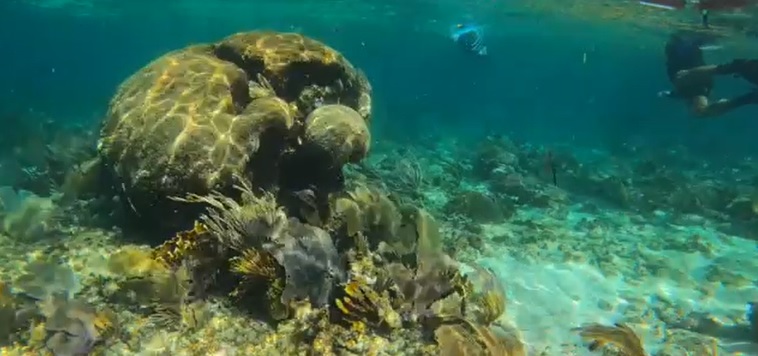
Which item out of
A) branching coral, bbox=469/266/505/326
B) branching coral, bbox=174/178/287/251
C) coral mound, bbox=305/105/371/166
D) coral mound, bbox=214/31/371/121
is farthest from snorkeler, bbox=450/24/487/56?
branching coral, bbox=174/178/287/251

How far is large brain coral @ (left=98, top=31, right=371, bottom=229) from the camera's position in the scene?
6008 mm

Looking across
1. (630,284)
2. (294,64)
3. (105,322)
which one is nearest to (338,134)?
(294,64)

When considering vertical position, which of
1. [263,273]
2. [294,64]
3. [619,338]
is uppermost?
[294,64]

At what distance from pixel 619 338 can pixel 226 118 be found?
4780 millimetres

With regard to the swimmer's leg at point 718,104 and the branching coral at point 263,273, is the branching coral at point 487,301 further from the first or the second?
the swimmer's leg at point 718,104

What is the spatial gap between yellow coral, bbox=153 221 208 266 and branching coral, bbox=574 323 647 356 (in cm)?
399

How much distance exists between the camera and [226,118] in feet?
21.0

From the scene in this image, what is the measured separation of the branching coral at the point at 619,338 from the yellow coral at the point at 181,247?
3.99m

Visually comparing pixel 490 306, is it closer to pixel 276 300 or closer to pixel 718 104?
pixel 276 300

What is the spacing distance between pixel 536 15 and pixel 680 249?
85.3ft

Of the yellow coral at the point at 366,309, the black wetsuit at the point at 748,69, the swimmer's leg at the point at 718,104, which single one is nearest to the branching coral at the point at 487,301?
the yellow coral at the point at 366,309

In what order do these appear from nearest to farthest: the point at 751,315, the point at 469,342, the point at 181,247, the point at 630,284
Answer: the point at 469,342 < the point at 181,247 < the point at 751,315 < the point at 630,284

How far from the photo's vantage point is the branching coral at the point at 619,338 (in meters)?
5.25

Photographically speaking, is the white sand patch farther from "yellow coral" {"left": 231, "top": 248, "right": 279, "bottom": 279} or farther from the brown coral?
"yellow coral" {"left": 231, "top": 248, "right": 279, "bottom": 279}
